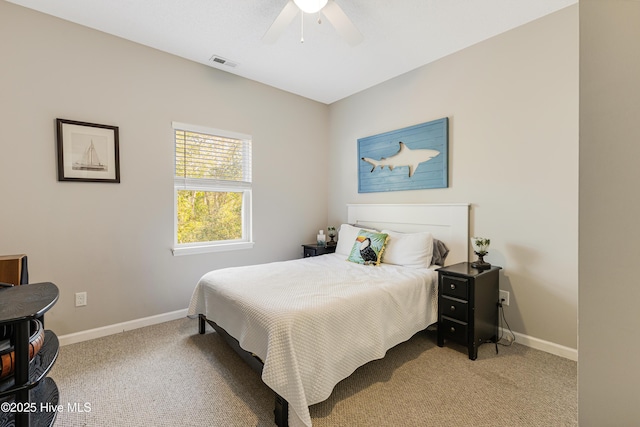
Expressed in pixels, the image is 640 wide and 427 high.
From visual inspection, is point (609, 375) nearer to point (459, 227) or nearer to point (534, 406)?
point (534, 406)

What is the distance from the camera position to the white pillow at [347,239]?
3.37m

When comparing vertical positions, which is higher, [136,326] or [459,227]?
[459,227]

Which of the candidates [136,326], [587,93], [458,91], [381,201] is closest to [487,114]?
[458,91]

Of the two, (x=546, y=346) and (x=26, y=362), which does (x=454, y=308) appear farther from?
(x=26, y=362)

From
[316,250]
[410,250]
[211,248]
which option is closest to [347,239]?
[316,250]

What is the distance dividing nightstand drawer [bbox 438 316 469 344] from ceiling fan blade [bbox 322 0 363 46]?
237 cm

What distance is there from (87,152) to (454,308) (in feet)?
11.3

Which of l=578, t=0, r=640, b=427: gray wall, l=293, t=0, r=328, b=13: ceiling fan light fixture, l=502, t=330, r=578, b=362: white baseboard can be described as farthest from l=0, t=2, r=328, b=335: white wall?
l=578, t=0, r=640, b=427: gray wall

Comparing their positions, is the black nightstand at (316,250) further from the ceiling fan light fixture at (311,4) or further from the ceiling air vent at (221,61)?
the ceiling fan light fixture at (311,4)

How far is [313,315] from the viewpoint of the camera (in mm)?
1648

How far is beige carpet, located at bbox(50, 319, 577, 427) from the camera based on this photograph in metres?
1.59

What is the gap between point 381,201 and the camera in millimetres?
3568

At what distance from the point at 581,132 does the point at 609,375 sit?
0.62 metres

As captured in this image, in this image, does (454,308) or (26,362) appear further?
(454,308)
